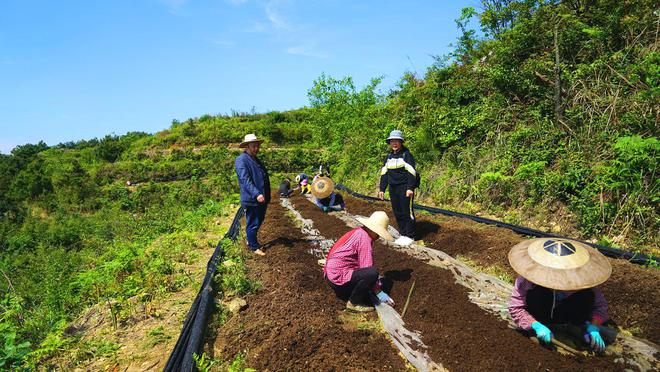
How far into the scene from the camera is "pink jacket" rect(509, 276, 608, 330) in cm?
298

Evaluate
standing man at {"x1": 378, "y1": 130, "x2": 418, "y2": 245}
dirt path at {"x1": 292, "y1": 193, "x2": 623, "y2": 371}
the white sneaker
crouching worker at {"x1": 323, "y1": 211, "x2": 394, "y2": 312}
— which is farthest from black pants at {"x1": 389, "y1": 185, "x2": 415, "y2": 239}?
crouching worker at {"x1": 323, "y1": 211, "x2": 394, "y2": 312}

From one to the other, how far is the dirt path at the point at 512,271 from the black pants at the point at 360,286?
1.92m

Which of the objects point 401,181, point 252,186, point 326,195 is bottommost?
point 326,195

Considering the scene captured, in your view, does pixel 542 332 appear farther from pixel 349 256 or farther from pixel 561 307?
pixel 349 256

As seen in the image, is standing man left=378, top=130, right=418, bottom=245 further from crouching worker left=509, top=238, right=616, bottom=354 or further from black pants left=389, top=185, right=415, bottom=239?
crouching worker left=509, top=238, right=616, bottom=354

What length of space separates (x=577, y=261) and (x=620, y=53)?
6.89m

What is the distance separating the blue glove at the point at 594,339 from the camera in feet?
9.53

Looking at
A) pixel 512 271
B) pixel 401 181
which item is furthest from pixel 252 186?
pixel 512 271

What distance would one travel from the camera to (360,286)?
3994mm

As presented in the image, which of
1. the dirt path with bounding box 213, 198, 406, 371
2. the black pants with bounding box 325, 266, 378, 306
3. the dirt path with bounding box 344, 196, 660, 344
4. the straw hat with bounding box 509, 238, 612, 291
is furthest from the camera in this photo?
the black pants with bounding box 325, 266, 378, 306

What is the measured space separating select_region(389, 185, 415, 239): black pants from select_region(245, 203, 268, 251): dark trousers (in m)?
2.14

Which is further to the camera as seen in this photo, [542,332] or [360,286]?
[360,286]

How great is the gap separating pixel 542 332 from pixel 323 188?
715cm

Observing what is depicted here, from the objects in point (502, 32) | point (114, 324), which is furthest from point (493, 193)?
point (114, 324)
